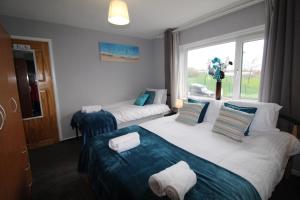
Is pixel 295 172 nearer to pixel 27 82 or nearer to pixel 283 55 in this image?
pixel 283 55

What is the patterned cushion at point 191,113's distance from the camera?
2186 millimetres

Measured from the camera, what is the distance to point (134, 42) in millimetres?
4027

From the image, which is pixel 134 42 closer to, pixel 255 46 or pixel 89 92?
pixel 89 92

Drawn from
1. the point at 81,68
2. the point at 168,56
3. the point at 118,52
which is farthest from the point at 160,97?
the point at 81,68

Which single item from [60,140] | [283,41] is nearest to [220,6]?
[283,41]

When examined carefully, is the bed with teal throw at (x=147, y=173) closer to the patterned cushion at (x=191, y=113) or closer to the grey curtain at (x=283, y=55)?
the patterned cushion at (x=191, y=113)

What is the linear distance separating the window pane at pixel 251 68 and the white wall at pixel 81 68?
2.05 meters

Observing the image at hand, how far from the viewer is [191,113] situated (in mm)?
2238

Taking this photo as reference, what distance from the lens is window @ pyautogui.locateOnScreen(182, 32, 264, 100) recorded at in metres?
2.44

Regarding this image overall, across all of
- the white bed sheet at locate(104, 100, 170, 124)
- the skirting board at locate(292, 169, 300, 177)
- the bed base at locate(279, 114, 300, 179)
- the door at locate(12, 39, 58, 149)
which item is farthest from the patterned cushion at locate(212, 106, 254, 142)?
the door at locate(12, 39, 58, 149)

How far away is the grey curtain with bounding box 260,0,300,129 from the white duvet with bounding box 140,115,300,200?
0.52 meters

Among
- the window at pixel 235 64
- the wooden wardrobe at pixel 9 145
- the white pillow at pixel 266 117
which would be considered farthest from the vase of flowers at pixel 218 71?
the wooden wardrobe at pixel 9 145

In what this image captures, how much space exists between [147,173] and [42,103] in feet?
9.40

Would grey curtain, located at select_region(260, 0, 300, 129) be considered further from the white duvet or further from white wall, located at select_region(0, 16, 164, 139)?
white wall, located at select_region(0, 16, 164, 139)
